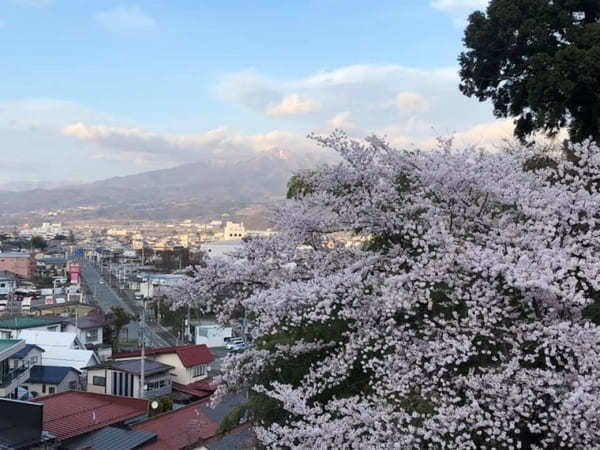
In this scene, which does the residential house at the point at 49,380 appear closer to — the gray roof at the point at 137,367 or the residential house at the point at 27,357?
the residential house at the point at 27,357

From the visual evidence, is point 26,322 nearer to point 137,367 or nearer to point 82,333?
point 82,333

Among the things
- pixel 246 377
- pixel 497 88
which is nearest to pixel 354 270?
pixel 246 377

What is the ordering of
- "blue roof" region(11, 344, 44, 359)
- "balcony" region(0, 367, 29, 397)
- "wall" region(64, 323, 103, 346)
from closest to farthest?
"balcony" region(0, 367, 29, 397) < "blue roof" region(11, 344, 44, 359) < "wall" region(64, 323, 103, 346)

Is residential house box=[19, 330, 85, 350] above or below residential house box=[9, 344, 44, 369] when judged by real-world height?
below

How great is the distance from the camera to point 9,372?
54.7 ft

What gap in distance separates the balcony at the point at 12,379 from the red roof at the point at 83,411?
7.02 feet

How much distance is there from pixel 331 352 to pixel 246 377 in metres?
0.88

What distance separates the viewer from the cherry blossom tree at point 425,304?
3.56 metres

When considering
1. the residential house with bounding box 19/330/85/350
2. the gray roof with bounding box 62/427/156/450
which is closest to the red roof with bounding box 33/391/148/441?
the gray roof with bounding box 62/427/156/450

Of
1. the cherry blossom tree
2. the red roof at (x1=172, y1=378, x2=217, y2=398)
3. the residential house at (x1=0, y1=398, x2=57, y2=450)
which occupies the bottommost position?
the red roof at (x1=172, y1=378, x2=217, y2=398)

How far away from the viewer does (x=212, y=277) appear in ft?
18.2

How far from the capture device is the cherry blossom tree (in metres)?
3.56

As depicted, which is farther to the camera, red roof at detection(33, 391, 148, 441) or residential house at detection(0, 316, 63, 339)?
residential house at detection(0, 316, 63, 339)

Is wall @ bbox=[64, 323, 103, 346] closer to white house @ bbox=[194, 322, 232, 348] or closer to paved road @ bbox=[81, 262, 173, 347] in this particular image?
paved road @ bbox=[81, 262, 173, 347]
